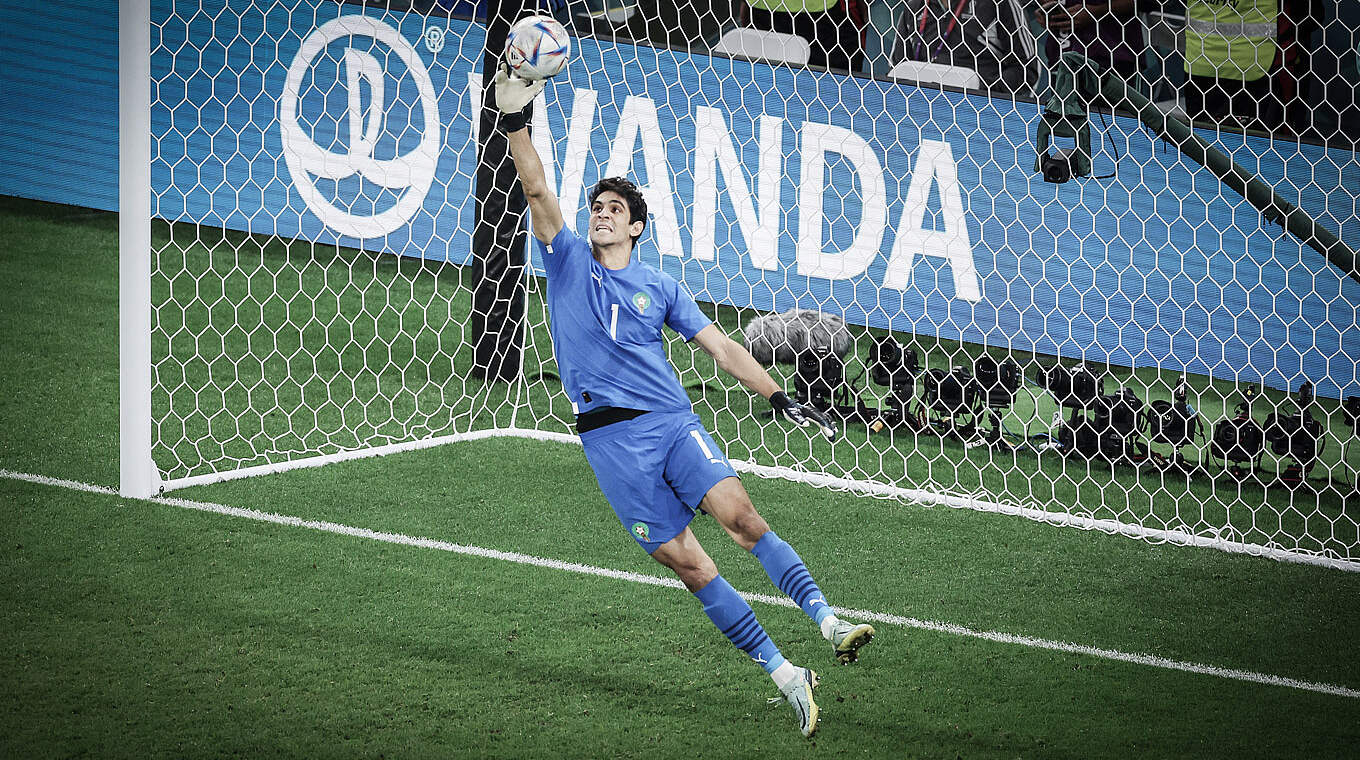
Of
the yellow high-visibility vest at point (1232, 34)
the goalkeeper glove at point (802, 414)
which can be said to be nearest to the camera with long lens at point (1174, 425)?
the yellow high-visibility vest at point (1232, 34)

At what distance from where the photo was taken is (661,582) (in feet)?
17.0

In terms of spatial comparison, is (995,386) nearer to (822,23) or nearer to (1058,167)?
(1058,167)

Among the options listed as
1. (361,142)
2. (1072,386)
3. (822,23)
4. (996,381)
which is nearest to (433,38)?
(361,142)

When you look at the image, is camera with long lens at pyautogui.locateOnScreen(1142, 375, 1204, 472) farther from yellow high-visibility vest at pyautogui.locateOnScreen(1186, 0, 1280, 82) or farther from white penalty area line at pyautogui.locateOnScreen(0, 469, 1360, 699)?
yellow high-visibility vest at pyautogui.locateOnScreen(1186, 0, 1280, 82)

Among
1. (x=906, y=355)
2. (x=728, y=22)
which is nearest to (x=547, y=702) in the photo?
(x=906, y=355)

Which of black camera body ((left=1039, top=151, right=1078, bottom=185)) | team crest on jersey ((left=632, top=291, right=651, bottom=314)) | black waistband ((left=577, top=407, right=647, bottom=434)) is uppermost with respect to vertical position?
black camera body ((left=1039, top=151, right=1078, bottom=185))

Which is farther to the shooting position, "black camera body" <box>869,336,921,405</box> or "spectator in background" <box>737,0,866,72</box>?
"spectator in background" <box>737,0,866,72</box>

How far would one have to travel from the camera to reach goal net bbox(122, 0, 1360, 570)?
316 inches

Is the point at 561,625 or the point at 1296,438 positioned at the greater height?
the point at 1296,438

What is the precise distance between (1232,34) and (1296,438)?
2846 mm

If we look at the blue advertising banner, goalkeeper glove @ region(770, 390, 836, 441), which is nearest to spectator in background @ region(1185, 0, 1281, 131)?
the blue advertising banner

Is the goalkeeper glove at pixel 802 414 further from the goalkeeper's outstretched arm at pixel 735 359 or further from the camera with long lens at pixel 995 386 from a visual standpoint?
the camera with long lens at pixel 995 386

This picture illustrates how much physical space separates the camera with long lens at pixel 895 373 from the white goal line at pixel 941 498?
0.78 meters

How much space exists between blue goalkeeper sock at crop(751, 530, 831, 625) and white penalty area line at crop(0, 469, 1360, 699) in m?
0.91
